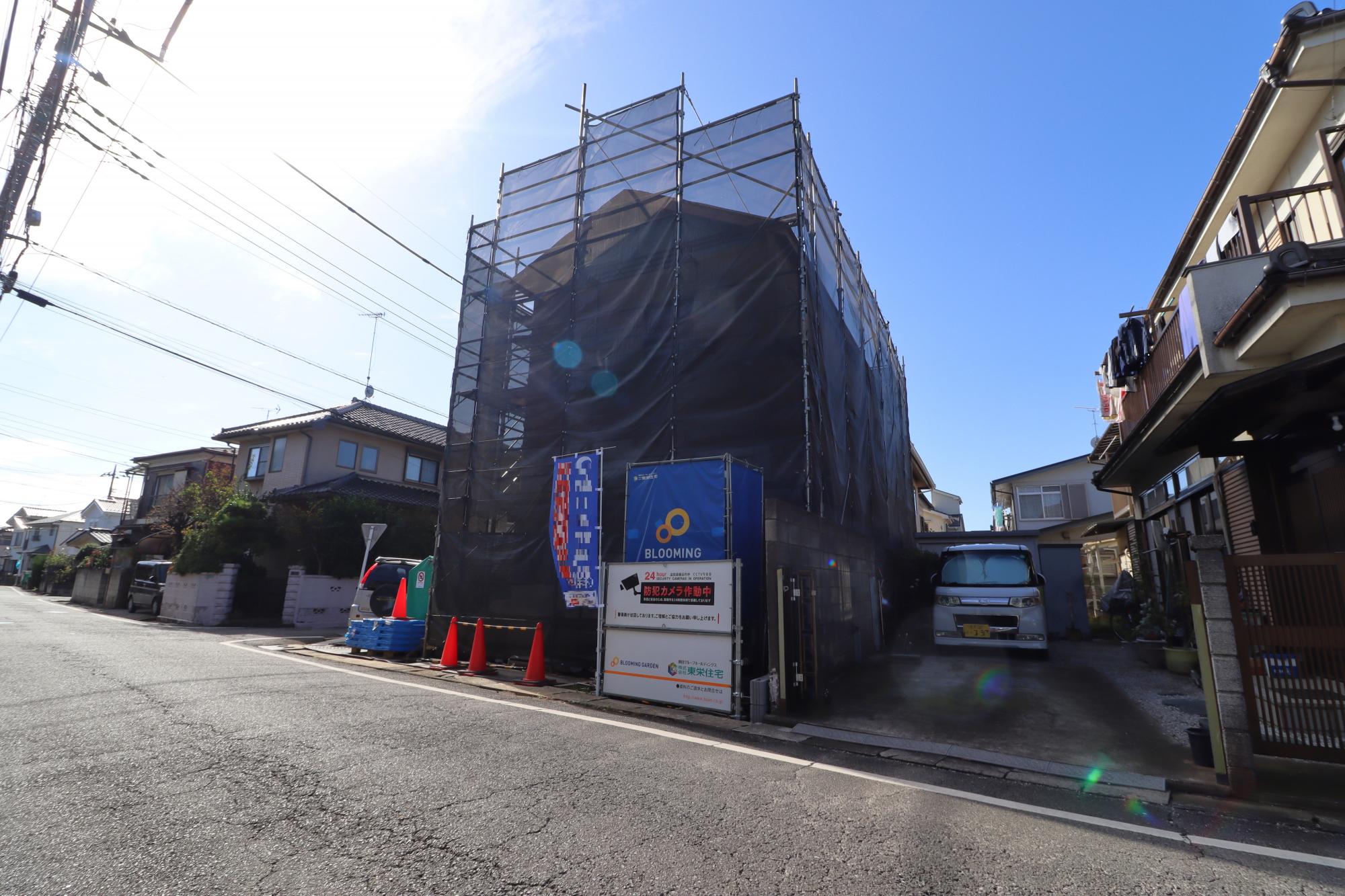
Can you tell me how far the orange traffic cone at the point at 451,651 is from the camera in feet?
31.8

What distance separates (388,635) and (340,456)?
14875mm

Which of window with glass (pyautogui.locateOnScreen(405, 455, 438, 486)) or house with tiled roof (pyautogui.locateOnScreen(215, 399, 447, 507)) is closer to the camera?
house with tiled roof (pyautogui.locateOnScreen(215, 399, 447, 507))

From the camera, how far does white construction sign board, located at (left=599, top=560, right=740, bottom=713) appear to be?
22.1 ft

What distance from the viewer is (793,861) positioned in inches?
119

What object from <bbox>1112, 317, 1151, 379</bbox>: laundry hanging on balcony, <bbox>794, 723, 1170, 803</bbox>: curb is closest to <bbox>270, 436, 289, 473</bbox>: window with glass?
<bbox>794, 723, 1170, 803</bbox>: curb

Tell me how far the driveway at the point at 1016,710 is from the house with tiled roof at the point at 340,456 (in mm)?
18086

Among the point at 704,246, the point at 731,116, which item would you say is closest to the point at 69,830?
the point at 704,246

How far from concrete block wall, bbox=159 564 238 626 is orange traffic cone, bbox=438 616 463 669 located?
1139 centimetres

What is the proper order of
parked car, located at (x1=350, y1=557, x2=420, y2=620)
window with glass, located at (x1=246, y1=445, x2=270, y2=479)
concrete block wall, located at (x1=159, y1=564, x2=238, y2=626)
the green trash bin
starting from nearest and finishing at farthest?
the green trash bin → parked car, located at (x1=350, y1=557, x2=420, y2=620) → concrete block wall, located at (x1=159, y1=564, x2=238, y2=626) → window with glass, located at (x1=246, y1=445, x2=270, y2=479)

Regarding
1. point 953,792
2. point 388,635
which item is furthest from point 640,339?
point 953,792

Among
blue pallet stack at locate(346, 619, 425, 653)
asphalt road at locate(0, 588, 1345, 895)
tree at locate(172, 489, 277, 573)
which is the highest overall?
tree at locate(172, 489, 277, 573)

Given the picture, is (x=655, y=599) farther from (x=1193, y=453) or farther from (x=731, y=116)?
(x=1193, y=453)

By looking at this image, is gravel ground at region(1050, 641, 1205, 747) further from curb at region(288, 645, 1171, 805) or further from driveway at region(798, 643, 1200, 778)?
curb at region(288, 645, 1171, 805)

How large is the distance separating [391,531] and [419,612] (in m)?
9.90
